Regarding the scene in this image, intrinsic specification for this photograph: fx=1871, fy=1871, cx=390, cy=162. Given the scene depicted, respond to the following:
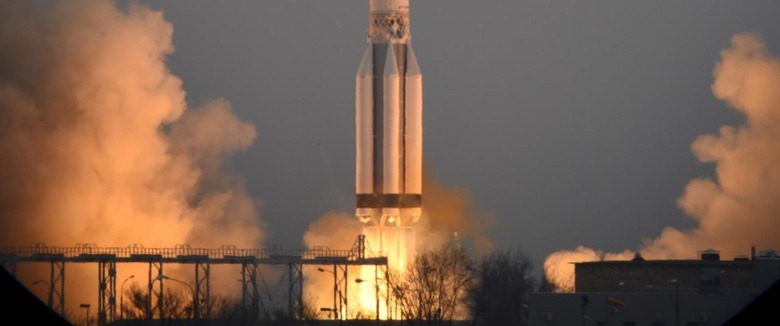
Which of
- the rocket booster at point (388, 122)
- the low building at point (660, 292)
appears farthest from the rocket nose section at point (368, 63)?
the low building at point (660, 292)

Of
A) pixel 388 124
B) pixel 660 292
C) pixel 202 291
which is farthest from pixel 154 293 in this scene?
pixel 660 292

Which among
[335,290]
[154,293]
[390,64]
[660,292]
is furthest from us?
[154,293]

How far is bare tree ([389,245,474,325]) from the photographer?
198ft

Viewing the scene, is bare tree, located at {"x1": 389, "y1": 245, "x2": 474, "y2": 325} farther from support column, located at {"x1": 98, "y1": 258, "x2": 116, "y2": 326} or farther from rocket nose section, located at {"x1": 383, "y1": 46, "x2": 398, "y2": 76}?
support column, located at {"x1": 98, "y1": 258, "x2": 116, "y2": 326}

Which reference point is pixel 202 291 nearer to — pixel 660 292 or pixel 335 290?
pixel 335 290

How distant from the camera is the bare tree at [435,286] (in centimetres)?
6022

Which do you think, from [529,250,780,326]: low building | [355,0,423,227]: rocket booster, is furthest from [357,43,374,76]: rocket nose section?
[529,250,780,326]: low building

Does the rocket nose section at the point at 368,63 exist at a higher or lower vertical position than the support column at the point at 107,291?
higher

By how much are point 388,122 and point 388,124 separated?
61mm

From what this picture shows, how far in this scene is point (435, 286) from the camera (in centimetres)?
6250

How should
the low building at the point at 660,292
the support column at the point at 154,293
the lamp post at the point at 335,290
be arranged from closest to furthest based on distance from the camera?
the low building at the point at 660,292
the support column at the point at 154,293
the lamp post at the point at 335,290

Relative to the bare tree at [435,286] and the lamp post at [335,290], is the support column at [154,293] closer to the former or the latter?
the lamp post at [335,290]

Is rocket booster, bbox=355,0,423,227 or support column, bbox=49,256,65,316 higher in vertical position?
rocket booster, bbox=355,0,423,227

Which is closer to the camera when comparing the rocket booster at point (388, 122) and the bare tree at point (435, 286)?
the rocket booster at point (388, 122)
